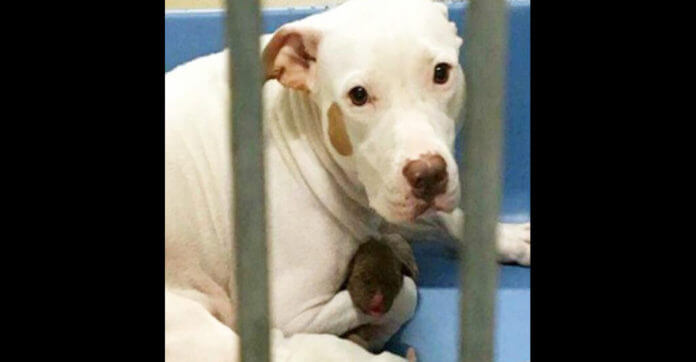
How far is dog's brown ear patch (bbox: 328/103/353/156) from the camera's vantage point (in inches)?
41.7

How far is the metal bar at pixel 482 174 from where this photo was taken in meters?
0.45

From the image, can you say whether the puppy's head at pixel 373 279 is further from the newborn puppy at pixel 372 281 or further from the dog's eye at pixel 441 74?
the dog's eye at pixel 441 74

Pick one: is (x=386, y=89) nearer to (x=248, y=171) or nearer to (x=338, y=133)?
(x=338, y=133)

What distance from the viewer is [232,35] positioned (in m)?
0.45

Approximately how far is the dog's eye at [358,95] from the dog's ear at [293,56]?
8 centimetres

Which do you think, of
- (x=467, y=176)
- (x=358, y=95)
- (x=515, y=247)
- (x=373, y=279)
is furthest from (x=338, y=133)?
(x=467, y=176)

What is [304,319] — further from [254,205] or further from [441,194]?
[254,205]

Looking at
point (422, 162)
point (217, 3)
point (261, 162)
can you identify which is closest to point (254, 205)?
point (261, 162)

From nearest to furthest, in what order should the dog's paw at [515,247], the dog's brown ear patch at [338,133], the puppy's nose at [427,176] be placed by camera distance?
the puppy's nose at [427,176]
the dog's brown ear patch at [338,133]
the dog's paw at [515,247]

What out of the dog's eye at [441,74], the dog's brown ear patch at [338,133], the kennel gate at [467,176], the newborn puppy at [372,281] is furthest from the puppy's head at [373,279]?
the kennel gate at [467,176]

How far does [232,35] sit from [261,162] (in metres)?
0.06

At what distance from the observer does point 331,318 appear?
1.12 m

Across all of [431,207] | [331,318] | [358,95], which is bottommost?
[331,318]

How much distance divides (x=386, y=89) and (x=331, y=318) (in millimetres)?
293
